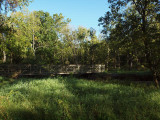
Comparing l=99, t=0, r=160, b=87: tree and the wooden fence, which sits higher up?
l=99, t=0, r=160, b=87: tree

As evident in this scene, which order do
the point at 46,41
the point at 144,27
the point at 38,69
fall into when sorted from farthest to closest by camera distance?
the point at 46,41
the point at 38,69
the point at 144,27

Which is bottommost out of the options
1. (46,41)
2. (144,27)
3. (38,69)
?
(38,69)

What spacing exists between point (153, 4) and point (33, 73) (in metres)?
16.5

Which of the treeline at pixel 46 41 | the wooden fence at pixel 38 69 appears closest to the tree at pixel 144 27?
the treeline at pixel 46 41

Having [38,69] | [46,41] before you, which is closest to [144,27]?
[38,69]

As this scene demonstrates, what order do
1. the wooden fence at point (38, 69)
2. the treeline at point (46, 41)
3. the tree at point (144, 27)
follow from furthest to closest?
1. the treeline at point (46, 41)
2. the wooden fence at point (38, 69)
3. the tree at point (144, 27)

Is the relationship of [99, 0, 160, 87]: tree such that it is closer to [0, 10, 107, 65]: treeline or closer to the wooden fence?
[0, 10, 107, 65]: treeline

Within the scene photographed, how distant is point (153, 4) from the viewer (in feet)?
27.9

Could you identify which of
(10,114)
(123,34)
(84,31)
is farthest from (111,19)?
(84,31)

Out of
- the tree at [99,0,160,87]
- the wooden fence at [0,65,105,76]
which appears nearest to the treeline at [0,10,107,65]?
the wooden fence at [0,65,105,76]

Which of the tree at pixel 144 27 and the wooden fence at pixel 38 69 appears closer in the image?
the tree at pixel 144 27

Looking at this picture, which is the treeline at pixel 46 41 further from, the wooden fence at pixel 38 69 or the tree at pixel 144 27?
the tree at pixel 144 27

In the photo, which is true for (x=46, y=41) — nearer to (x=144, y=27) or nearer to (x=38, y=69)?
(x=38, y=69)

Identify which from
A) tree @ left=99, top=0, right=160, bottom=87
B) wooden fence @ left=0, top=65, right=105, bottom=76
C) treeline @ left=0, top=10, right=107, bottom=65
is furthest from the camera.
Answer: treeline @ left=0, top=10, right=107, bottom=65
